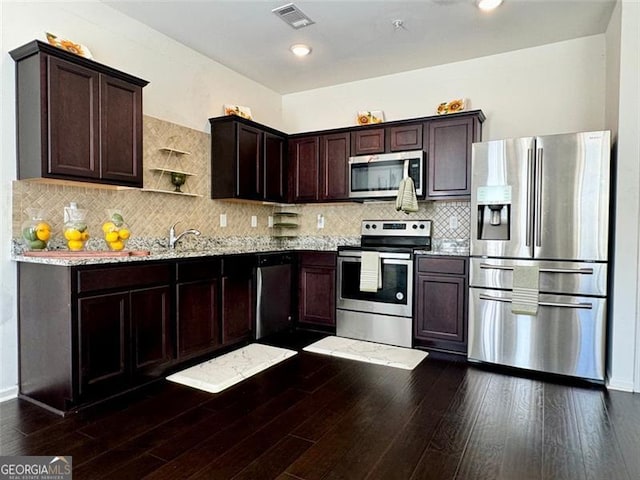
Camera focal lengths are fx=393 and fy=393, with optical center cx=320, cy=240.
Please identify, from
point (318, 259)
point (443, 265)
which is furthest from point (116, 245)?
point (443, 265)

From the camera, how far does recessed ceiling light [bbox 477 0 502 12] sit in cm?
294

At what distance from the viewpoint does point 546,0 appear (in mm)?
2965

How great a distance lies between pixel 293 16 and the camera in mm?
3193

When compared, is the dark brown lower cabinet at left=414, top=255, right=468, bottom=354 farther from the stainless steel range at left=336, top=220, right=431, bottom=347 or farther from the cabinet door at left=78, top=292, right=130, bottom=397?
the cabinet door at left=78, top=292, right=130, bottom=397

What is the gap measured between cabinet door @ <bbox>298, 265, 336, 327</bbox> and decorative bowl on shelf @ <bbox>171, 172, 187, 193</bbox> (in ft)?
5.03

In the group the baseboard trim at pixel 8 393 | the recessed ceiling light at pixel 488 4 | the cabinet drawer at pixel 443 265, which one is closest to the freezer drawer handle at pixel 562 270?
the cabinet drawer at pixel 443 265

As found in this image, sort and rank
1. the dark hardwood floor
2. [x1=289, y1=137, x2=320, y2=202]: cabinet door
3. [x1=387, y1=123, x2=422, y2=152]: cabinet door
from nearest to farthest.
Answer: the dark hardwood floor, [x1=387, y1=123, x2=422, y2=152]: cabinet door, [x1=289, y1=137, x2=320, y2=202]: cabinet door

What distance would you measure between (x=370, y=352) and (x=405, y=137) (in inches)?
85.1

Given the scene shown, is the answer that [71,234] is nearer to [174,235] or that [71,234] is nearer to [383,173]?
[174,235]

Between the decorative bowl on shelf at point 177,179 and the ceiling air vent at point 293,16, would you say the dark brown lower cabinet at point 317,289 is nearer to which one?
the decorative bowl on shelf at point 177,179

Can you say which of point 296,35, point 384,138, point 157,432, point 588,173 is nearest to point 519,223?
point 588,173

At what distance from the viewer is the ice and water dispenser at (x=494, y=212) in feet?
10.6

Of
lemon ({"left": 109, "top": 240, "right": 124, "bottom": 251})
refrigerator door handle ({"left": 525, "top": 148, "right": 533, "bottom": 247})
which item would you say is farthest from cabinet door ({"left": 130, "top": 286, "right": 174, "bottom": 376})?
refrigerator door handle ({"left": 525, "top": 148, "right": 533, "bottom": 247})

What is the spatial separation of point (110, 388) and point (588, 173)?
3.66 metres
